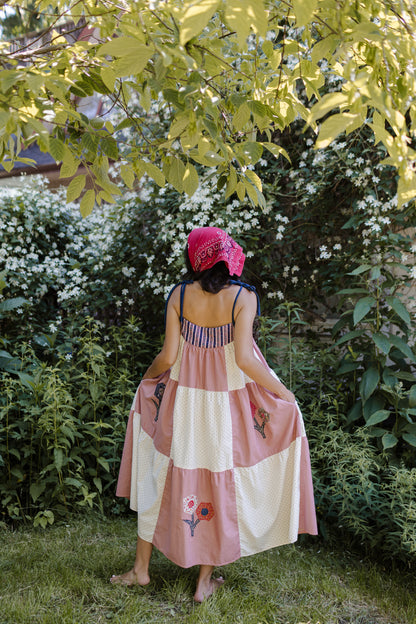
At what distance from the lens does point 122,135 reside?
559 centimetres

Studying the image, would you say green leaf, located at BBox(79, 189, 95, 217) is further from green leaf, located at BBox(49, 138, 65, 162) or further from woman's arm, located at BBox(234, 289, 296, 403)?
woman's arm, located at BBox(234, 289, 296, 403)

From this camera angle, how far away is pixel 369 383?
2.92 metres

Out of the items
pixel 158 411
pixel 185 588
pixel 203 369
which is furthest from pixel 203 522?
pixel 203 369

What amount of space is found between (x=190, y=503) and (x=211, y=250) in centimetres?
106

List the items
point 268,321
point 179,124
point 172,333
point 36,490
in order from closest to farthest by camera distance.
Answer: point 179,124 < point 172,333 < point 36,490 < point 268,321

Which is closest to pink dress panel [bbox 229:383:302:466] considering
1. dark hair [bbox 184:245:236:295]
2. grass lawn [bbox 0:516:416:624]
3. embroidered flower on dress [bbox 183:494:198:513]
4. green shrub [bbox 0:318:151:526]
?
embroidered flower on dress [bbox 183:494:198:513]

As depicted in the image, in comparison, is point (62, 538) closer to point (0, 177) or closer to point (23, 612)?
point (23, 612)

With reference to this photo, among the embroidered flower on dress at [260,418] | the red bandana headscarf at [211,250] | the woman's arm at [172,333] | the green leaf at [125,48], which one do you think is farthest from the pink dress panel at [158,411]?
the green leaf at [125,48]

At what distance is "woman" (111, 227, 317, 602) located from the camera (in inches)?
87.3

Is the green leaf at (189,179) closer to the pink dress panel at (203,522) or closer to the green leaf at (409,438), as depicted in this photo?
the pink dress panel at (203,522)

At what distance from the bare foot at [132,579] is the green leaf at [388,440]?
1311 millimetres

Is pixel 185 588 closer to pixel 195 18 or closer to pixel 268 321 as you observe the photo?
pixel 268 321

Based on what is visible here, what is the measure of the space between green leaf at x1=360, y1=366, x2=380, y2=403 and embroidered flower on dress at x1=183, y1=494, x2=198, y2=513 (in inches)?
46.2

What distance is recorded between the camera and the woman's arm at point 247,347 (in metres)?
2.21
